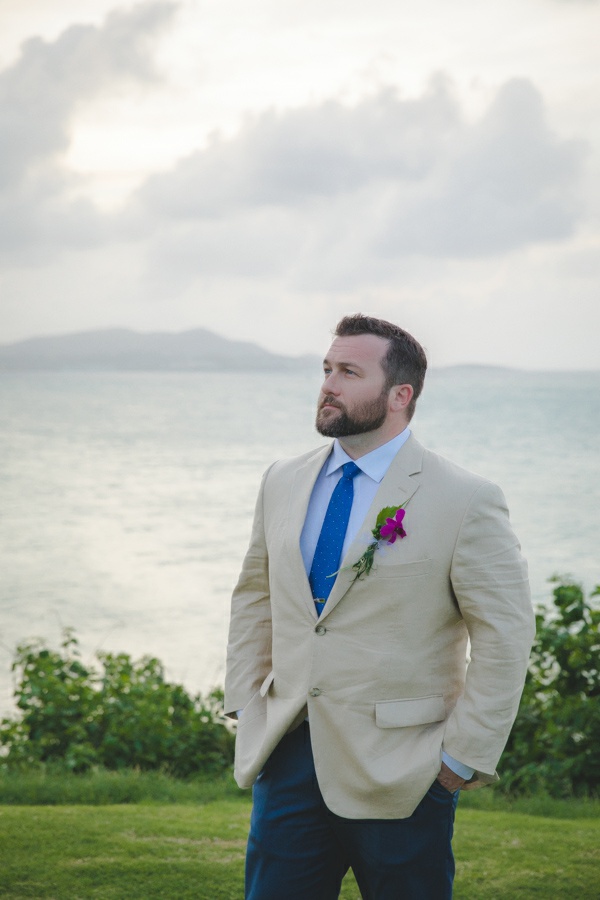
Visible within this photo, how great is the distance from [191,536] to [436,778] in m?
16.8

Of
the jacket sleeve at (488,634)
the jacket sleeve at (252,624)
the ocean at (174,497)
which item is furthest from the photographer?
the ocean at (174,497)

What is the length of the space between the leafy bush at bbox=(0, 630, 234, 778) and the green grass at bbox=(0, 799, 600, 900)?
99 centimetres

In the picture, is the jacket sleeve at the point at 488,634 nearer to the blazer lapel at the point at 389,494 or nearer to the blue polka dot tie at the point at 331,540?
the blazer lapel at the point at 389,494

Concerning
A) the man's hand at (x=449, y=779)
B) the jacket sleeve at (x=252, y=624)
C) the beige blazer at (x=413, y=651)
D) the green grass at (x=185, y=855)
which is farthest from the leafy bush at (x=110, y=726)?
the man's hand at (x=449, y=779)

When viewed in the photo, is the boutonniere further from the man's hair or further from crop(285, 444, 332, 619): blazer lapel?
the man's hair

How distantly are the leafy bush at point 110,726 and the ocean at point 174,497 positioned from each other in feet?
4.32

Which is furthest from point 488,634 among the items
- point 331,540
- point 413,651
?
point 331,540

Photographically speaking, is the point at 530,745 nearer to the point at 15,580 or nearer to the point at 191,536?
the point at 15,580

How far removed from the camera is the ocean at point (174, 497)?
1184cm

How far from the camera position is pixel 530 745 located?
5.16 metres

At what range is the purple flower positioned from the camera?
7.97ft

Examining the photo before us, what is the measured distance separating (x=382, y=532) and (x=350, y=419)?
1.04ft

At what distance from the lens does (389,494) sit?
2.53 meters

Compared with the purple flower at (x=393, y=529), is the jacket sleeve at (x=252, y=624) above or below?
below
